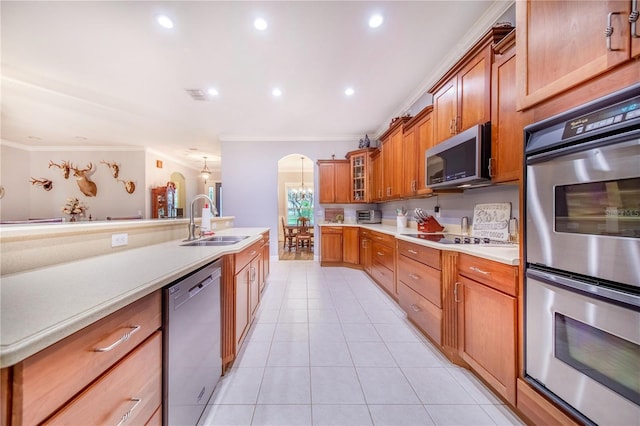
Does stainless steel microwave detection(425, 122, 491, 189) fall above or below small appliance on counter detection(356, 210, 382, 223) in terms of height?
above

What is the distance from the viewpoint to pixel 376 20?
213 centimetres

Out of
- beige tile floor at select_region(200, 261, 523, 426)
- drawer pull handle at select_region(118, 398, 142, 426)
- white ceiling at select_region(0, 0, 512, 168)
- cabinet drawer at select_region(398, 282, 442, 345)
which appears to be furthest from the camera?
white ceiling at select_region(0, 0, 512, 168)

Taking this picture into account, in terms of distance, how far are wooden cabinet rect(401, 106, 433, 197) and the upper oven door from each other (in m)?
1.54

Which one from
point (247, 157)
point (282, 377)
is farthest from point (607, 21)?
point (247, 157)

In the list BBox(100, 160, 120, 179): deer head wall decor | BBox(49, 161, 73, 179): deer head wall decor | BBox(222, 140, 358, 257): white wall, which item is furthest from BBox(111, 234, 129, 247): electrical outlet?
BBox(49, 161, 73, 179): deer head wall decor

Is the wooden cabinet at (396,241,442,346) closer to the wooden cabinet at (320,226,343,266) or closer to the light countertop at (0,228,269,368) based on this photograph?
the light countertop at (0,228,269,368)

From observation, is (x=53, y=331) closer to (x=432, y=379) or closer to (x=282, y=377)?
(x=282, y=377)

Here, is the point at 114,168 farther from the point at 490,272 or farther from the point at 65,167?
the point at 490,272

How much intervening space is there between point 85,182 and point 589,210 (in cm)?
893

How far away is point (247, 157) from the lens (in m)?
5.41

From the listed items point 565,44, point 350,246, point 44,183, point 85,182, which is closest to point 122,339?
point 565,44

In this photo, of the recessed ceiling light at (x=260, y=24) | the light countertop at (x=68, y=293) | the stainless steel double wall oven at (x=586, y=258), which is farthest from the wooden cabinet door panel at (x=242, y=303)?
the recessed ceiling light at (x=260, y=24)

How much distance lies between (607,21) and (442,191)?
1.77 m

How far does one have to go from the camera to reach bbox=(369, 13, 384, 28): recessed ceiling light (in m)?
2.09
